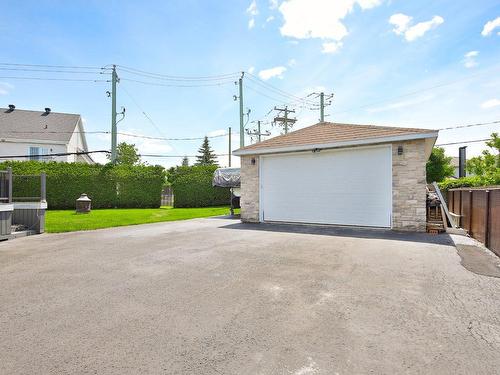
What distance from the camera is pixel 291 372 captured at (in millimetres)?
2020

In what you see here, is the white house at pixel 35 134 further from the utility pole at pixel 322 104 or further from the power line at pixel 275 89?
the utility pole at pixel 322 104

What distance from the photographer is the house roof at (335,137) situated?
8484 mm

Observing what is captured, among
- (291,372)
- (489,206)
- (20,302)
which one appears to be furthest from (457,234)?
(20,302)

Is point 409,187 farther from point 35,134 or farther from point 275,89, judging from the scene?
point 35,134

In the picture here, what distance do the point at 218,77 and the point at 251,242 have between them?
18744 mm

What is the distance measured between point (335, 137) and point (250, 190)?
3.84m

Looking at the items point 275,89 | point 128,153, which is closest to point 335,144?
point 275,89

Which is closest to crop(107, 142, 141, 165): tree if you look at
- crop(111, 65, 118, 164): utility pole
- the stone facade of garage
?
crop(111, 65, 118, 164): utility pole

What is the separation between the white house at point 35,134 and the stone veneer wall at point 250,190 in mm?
18692

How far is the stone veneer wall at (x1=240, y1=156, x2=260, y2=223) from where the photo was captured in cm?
1124

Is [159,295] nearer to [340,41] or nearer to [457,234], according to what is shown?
[457,234]

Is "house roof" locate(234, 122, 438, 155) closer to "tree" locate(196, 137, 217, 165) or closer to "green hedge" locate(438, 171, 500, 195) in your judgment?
"green hedge" locate(438, 171, 500, 195)

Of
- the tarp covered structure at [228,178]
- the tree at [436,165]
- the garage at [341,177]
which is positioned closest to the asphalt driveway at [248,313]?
the garage at [341,177]

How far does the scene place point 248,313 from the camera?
3062 mm
